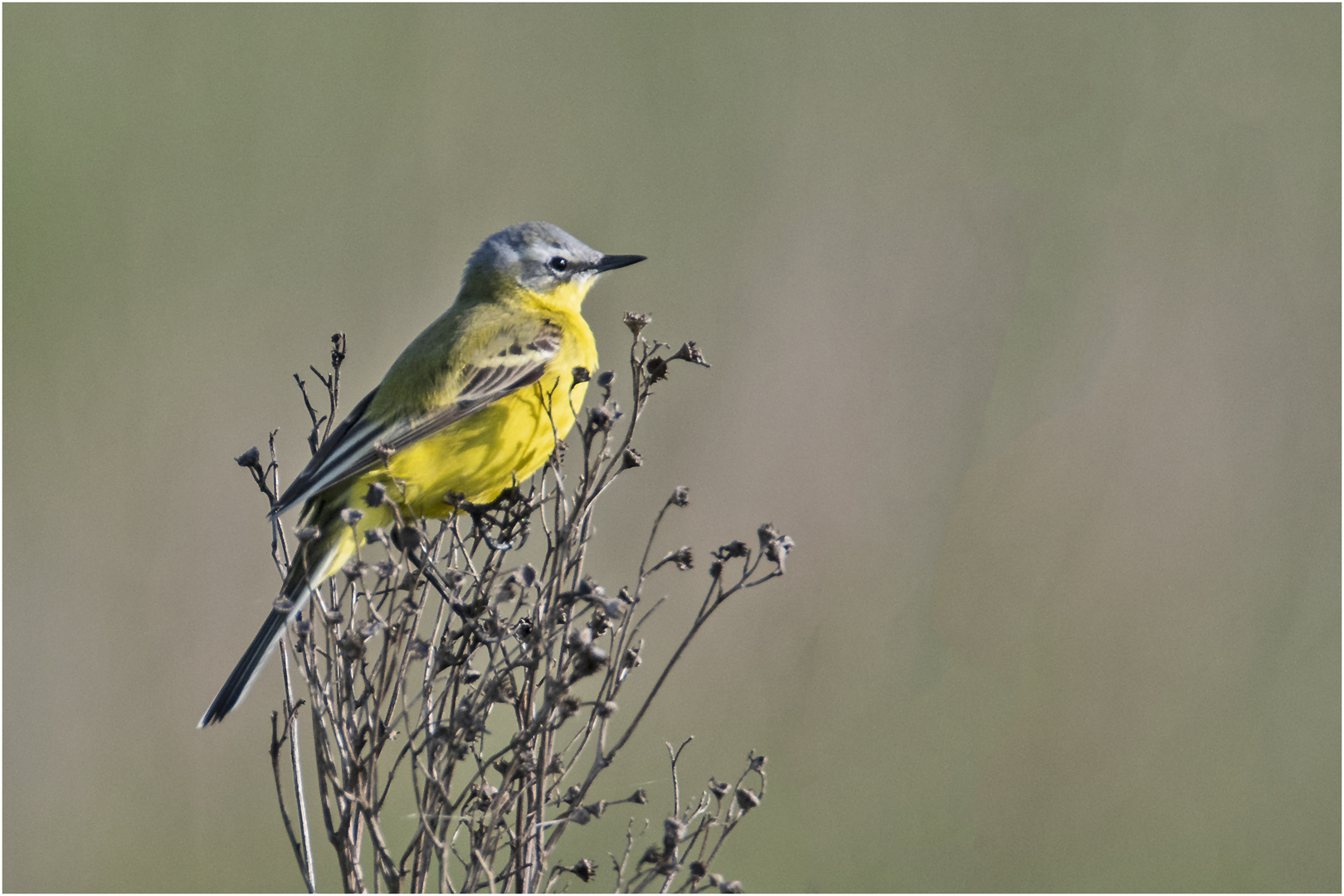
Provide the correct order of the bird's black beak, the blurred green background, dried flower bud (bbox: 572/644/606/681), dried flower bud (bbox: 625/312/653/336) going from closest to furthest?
dried flower bud (bbox: 572/644/606/681) → dried flower bud (bbox: 625/312/653/336) → the bird's black beak → the blurred green background

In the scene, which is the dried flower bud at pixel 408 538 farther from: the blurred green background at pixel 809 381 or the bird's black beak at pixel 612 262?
the blurred green background at pixel 809 381

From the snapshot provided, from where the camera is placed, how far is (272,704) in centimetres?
517

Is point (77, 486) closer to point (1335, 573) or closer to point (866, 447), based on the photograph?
point (866, 447)

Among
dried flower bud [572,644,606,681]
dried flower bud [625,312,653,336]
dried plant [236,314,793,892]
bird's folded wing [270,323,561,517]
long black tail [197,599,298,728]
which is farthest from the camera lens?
bird's folded wing [270,323,561,517]

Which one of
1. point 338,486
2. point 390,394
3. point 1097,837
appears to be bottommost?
point 1097,837

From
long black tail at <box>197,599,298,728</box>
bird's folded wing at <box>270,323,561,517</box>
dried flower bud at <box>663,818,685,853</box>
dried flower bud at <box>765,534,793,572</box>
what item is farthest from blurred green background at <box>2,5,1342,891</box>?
dried flower bud at <box>765,534,793,572</box>

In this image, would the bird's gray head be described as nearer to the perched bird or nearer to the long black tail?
the perched bird

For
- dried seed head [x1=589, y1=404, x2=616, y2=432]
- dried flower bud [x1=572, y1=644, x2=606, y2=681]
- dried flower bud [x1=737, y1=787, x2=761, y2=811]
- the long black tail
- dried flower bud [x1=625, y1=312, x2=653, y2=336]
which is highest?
dried flower bud [x1=625, y1=312, x2=653, y2=336]

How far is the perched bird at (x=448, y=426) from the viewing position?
319cm

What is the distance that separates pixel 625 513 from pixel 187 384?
231 cm

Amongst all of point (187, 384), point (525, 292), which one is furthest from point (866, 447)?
point (187, 384)

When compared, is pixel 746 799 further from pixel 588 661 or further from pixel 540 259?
pixel 540 259

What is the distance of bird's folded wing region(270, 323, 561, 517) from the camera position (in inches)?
122

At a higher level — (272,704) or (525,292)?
(525,292)
